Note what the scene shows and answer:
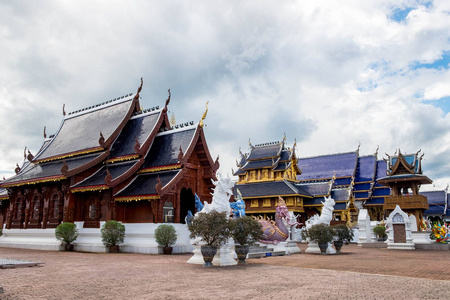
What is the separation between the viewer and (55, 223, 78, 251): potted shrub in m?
17.3

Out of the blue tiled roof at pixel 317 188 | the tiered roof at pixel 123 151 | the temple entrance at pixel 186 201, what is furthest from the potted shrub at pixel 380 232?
the temple entrance at pixel 186 201

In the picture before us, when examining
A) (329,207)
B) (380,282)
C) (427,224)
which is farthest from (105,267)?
(427,224)

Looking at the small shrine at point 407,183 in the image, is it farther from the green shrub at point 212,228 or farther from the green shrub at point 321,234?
the green shrub at point 212,228

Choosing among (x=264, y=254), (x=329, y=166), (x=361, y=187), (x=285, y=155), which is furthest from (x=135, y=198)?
(x=329, y=166)

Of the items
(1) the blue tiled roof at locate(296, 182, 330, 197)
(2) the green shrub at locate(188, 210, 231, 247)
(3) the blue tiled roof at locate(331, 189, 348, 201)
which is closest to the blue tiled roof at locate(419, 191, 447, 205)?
(3) the blue tiled roof at locate(331, 189, 348, 201)

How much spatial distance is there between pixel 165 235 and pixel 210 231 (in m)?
5.59

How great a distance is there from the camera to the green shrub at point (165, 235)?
1580cm

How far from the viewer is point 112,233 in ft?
54.0

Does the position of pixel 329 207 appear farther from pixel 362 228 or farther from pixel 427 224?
pixel 427 224

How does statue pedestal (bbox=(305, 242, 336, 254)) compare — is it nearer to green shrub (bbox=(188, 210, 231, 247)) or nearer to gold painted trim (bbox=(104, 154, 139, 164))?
green shrub (bbox=(188, 210, 231, 247))

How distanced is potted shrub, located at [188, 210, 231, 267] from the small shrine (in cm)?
2190

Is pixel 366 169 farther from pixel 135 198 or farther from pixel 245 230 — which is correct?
pixel 245 230

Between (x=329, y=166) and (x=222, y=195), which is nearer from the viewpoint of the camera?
(x=222, y=195)

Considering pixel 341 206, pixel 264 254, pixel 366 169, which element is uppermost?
pixel 366 169
